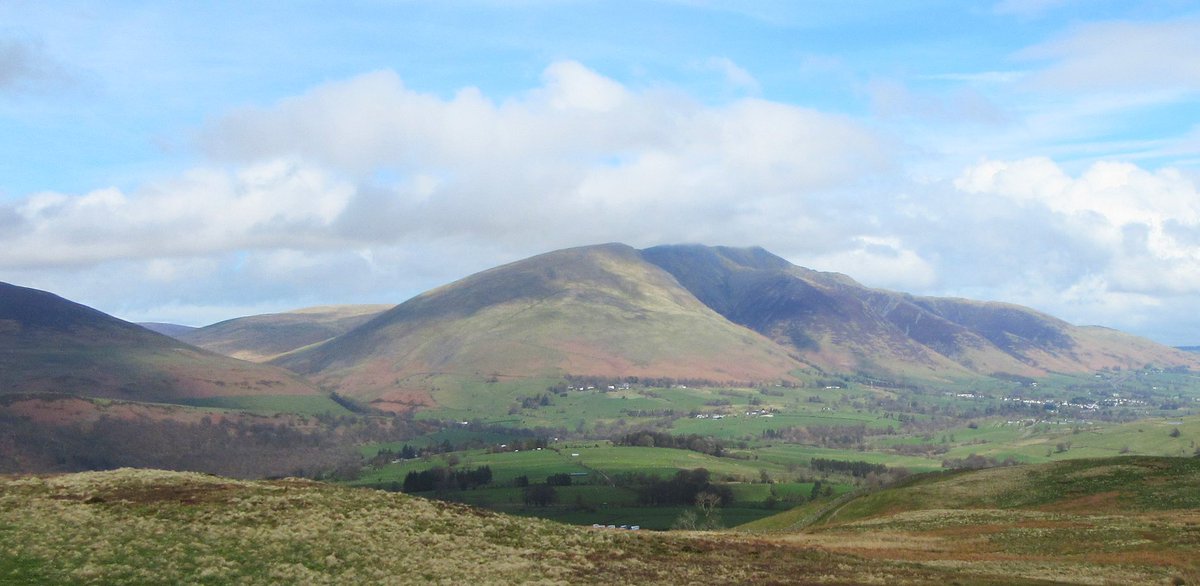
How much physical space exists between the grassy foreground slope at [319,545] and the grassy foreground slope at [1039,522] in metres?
8.10

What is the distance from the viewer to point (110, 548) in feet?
152

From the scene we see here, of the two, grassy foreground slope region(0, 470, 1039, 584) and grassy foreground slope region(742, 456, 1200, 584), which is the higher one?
grassy foreground slope region(0, 470, 1039, 584)

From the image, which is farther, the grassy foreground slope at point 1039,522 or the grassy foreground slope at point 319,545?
the grassy foreground slope at point 1039,522

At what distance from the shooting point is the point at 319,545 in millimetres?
50250

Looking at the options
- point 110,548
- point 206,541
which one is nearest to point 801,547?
point 206,541

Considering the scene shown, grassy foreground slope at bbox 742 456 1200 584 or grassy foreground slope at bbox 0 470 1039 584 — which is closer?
grassy foreground slope at bbox 0 470 1039 584

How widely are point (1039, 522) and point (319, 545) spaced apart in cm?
5887

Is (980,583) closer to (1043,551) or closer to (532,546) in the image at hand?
(1043,551)

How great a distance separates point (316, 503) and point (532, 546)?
45.0ft

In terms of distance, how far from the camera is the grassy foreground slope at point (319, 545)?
4488cm

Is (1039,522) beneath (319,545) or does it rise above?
beneath

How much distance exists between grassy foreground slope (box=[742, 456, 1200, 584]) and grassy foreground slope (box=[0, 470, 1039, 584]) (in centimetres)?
810

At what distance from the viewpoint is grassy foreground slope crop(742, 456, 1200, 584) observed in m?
59.6

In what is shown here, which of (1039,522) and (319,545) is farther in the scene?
(1039,522)
